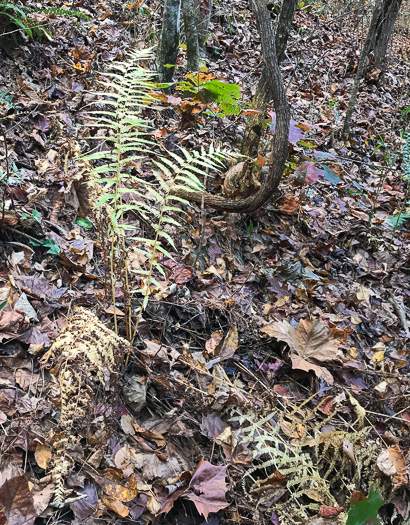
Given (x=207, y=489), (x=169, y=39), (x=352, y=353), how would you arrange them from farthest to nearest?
(x=169, y=39) → (x=352, y=353) → (x=207, y=489)

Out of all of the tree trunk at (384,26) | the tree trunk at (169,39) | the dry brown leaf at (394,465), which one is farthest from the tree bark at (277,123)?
the tree trunk at (384,26)

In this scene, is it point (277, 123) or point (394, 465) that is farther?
point (277, 123)

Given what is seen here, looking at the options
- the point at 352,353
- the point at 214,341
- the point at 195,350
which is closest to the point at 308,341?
the point at 352,353

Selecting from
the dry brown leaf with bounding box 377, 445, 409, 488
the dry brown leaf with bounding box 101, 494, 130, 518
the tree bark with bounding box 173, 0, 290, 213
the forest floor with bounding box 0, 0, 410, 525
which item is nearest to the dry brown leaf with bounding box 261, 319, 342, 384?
the forest floor with bounding box 0, 0, 410, 525

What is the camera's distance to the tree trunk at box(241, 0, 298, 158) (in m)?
3.01

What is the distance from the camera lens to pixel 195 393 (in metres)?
1.92

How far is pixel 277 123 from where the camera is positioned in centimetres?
272

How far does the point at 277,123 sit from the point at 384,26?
449 cm

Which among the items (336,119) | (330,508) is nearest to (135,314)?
(330,508)

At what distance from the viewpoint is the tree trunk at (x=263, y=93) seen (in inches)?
118

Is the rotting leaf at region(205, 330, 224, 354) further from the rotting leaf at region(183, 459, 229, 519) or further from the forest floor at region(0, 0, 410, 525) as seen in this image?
the rotting leaf at region(183, 459, 229, 519)

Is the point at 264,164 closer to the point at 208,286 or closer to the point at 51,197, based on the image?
the point at 208,286

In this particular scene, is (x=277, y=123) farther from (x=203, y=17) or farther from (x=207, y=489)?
(x=203, y=17)

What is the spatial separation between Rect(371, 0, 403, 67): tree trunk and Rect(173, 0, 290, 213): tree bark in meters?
3.32
